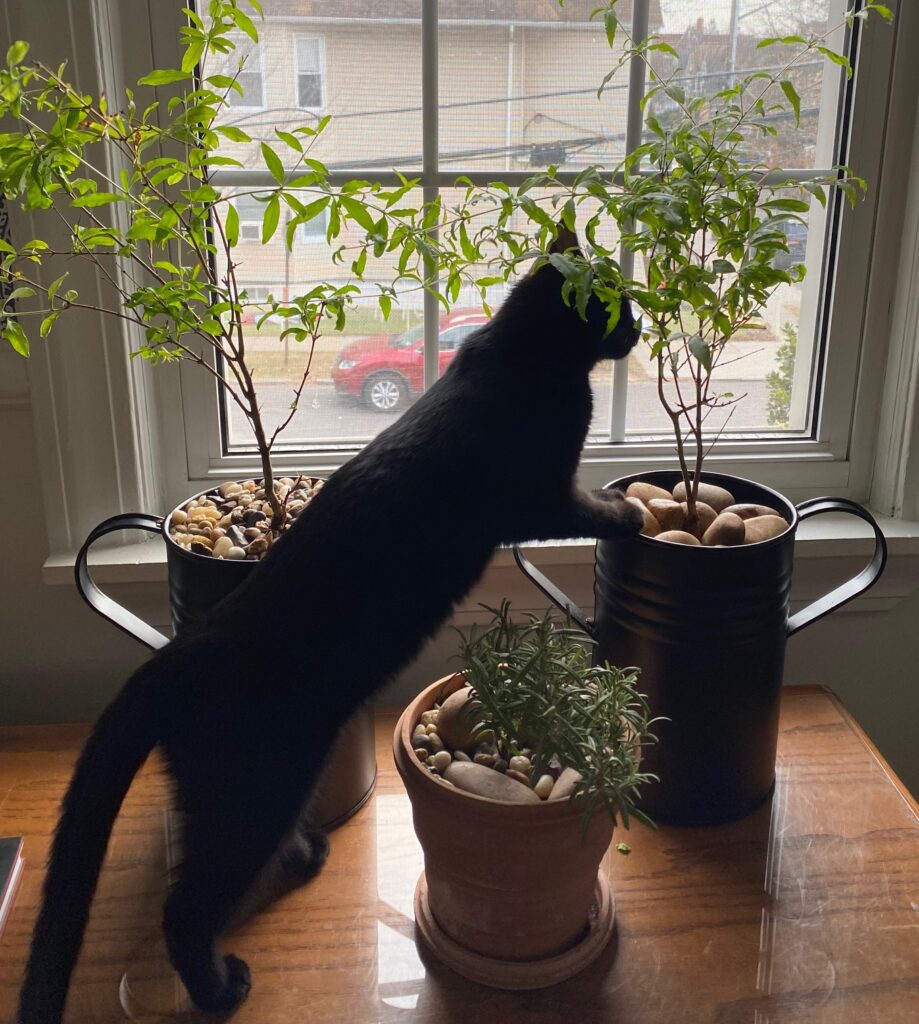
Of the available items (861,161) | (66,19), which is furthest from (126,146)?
(861,161)

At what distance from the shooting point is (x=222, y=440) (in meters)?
1.15

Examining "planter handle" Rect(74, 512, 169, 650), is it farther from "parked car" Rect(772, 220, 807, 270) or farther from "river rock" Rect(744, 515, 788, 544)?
"parked car" Rect(772, 220, 807, 270)

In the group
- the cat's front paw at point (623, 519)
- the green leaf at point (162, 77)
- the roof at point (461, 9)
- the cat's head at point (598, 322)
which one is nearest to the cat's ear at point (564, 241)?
the cat's head at point (598, 322)

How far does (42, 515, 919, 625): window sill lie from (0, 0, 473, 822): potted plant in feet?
0.46

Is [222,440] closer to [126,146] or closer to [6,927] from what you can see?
[126,146]

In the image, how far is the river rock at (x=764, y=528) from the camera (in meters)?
0.83

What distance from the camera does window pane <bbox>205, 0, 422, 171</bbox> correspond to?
1.03 meters

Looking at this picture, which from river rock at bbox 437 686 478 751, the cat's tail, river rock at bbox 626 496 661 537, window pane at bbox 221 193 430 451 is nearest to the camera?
the cat's tail

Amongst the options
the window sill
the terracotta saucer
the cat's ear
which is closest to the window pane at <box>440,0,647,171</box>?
the cat's ear

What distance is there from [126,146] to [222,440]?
0.36m

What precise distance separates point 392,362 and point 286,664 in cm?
57

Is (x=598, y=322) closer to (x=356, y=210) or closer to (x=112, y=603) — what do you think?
(x=356, y=210)

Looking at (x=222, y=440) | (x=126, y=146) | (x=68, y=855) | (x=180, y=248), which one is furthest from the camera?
(x=222, y=440)

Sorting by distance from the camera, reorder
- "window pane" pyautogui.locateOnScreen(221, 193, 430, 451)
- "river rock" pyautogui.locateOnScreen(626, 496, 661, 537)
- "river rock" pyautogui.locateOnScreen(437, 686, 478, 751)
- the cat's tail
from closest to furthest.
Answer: the cat's tail, "river rock" pyautogui.locateOnScreen(437, 686, 478, 751), "river rock" pyautogui.locateOnScreen(626, 496, 661, 537), "window pane" pyautogui.locateOnScreen(221, 193, 430, 451)
